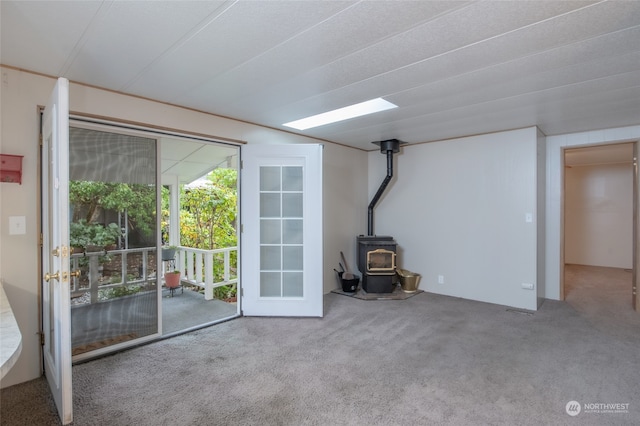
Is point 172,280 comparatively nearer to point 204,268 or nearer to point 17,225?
point 204,268

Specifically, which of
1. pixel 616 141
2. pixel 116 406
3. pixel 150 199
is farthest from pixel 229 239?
pixel 616 141

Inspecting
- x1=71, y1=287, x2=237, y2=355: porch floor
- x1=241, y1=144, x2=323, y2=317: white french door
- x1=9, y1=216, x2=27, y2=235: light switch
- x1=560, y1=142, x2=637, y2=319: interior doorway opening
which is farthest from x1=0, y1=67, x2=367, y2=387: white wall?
x1=560, y1=142, x2=637, y2=319: interior doorway opening

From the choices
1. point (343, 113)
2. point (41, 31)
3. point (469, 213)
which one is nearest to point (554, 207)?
point (469, 213)

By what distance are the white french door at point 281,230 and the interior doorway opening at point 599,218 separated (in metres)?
4.77

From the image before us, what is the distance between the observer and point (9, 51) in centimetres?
212

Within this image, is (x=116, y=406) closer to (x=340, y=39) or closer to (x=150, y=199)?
(x=150, y=199)

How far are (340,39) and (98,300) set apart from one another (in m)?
2.95

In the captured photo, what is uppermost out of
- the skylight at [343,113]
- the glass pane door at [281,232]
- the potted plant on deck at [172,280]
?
the skylight at [343,113]

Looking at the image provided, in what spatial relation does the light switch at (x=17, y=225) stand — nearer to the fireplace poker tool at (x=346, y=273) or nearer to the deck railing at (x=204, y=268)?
the deck railing at (x=204, y=268)

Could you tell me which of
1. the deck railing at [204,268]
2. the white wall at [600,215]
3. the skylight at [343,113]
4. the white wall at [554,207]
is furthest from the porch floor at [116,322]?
the white wall at [600,215]

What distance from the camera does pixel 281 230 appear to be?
3.89m

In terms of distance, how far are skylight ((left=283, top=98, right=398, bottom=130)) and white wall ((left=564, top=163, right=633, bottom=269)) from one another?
5.54 m

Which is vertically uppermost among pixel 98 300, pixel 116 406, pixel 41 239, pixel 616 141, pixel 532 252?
pixel 616 141

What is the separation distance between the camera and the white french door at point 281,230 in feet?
12.5
